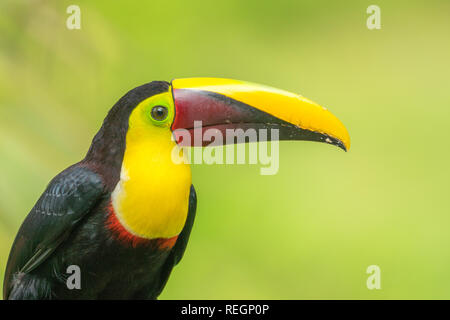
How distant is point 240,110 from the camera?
2.57 m

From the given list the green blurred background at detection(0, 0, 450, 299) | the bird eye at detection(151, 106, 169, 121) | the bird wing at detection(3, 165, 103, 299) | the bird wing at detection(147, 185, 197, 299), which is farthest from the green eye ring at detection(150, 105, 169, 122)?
the green blurred background at detection(0, 0, 450, 299)

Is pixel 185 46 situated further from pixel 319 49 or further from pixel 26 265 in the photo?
pixel 26 265

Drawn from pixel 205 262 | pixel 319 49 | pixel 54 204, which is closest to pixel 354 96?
pixel 319 49

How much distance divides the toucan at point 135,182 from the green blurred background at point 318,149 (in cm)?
162

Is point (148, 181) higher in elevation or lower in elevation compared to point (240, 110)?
lower

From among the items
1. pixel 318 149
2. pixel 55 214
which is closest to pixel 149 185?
pixel 55 214

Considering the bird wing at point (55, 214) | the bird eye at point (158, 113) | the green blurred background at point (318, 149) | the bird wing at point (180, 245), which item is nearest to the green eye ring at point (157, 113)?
→ the bird eye at point (158, 113)

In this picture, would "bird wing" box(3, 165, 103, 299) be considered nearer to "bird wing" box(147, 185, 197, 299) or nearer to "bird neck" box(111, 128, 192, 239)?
"bird neck" box(111, 128, 192, 239)

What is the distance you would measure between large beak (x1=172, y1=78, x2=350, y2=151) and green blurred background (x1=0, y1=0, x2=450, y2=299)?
1.71m

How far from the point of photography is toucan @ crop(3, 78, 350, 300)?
2518 mm

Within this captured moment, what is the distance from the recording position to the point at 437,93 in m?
5.41

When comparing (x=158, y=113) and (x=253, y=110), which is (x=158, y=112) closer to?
(x=158, y=113)

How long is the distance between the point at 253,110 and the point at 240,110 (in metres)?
0.05
